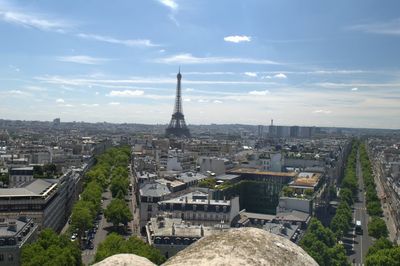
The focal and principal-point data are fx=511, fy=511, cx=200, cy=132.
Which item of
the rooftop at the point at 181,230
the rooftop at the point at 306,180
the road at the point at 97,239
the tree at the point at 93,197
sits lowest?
the road at the point at 97,239

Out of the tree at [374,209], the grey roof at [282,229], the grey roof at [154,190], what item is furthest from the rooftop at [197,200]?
the tree at [374,209]

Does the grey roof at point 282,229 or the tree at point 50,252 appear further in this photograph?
the grey roof at point 282,229

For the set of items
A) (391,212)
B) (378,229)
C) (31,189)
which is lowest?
(391,212)

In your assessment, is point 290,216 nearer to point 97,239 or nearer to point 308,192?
point 308,192

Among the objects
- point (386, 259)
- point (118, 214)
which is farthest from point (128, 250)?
point (118, 214)

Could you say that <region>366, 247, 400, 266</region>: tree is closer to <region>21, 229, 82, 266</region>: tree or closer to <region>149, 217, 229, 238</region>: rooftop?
<region>149, 217, 229, 238</region>: rooftop

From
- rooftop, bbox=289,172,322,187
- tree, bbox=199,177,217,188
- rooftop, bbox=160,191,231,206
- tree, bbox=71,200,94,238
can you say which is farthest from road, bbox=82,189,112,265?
rooftop, bbox=289,172,322,187

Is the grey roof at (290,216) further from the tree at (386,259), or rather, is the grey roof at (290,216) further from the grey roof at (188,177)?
the grey roof at (188,177)
